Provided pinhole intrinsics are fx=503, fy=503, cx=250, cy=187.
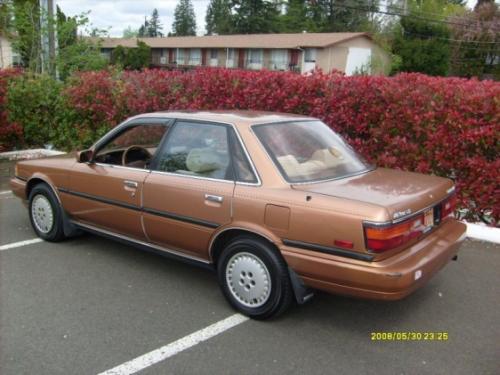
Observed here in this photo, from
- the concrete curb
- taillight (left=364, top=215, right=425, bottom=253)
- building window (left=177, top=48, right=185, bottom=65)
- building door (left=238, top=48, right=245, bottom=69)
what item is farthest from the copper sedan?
building window (left=177, top=48, right=185, bottom=65)

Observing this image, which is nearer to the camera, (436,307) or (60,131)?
(436,307)

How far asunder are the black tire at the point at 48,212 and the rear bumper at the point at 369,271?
2.91 m

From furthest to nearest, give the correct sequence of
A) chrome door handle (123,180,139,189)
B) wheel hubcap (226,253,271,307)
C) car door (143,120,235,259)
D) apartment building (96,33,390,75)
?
1. apartment building (96,33,390,75)
2. chrome door handle (123,180,139,189)
3. car door (143,120,235,259)
4. wheel hubcap (226,253,271,307)

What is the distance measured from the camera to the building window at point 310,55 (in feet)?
147

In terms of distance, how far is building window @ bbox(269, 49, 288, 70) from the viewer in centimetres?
4681

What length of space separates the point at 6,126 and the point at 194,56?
153ft

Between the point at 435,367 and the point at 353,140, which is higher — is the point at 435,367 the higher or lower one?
the lower one

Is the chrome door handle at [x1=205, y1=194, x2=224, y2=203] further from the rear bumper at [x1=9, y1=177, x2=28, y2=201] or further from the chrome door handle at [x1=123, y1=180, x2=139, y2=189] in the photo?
the rear bumper at [x1=9, y1=177, x2=28, y2=201]

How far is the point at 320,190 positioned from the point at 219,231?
34.1 inches

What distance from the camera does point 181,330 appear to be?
3740 millimetres

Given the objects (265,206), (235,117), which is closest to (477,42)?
(235,117)

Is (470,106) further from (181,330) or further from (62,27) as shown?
(62,27)

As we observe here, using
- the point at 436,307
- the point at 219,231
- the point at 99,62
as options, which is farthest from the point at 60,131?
the point at 436,307

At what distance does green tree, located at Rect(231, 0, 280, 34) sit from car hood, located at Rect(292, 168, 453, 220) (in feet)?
218
